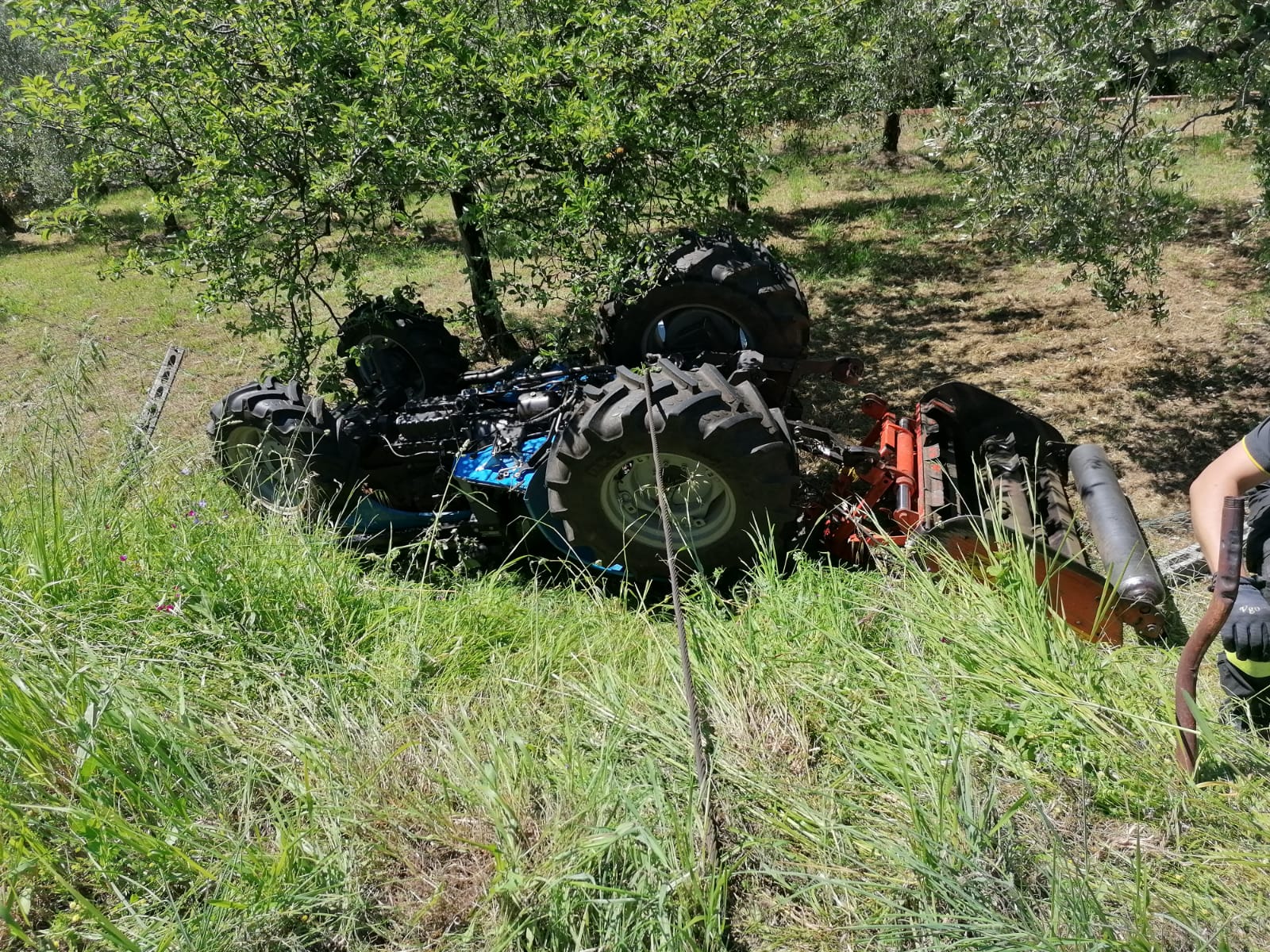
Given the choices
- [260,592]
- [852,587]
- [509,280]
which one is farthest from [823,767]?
Result: [509,280]

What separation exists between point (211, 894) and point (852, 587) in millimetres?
2310

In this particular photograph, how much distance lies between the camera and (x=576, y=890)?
192cm

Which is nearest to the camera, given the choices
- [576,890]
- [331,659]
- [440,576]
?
[576,890]

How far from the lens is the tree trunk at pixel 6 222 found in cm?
1920

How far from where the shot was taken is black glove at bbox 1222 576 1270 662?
7.98 ft

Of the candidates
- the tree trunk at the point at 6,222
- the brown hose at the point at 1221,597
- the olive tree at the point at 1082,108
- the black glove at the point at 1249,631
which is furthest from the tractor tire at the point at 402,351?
the tree trunk at the point at 6,222

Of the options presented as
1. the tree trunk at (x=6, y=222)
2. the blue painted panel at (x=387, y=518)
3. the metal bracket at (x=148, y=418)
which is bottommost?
the blue painted panel at (x=387, y=518)

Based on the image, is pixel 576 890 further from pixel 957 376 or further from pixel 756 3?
pixel 957 376

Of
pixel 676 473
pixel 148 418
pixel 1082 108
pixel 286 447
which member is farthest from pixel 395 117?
pixel 1082 108

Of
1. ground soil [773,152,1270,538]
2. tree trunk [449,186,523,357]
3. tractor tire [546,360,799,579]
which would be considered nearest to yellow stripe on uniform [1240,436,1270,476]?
tractor tire [546,360,799,579]

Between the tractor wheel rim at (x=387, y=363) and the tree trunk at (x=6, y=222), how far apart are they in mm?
18636

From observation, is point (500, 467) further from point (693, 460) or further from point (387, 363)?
point (387, 363)

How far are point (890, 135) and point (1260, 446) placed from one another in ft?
47.9

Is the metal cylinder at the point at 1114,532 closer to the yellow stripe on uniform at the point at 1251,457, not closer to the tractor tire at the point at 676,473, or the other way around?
the yellow stripe on uniform at the point at 1251,457
